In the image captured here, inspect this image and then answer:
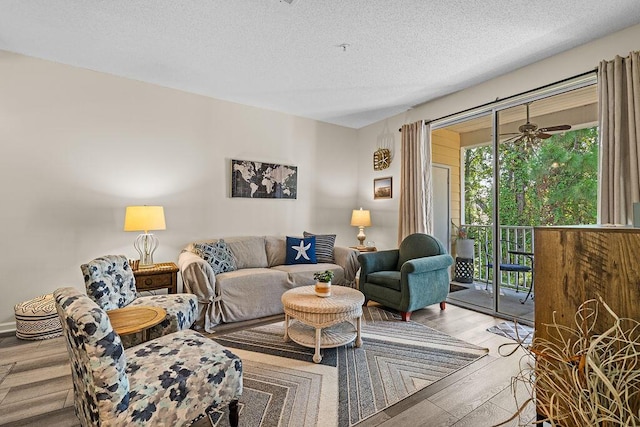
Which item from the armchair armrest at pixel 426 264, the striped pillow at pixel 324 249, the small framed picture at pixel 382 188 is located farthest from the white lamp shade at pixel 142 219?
the small framed picture at pixel 382 188

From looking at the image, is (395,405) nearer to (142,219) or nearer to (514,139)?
(142,219)

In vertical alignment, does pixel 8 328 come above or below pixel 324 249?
below

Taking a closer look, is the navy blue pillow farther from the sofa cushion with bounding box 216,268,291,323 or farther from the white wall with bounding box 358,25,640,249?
the white wall with bounding box 358,25,640,249

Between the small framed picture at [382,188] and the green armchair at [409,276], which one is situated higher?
the small framed picture at [382,188]

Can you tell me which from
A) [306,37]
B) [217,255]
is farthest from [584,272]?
[217,255]

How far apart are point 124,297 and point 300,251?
212 centimetres

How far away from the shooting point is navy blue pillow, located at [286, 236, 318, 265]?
13.2ft

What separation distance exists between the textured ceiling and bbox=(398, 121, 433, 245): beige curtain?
2.40 ft

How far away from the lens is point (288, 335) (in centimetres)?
269

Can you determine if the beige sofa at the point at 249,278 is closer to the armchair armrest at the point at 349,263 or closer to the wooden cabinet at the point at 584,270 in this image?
the armchair armrest at the point at 349,263

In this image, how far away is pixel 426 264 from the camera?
3.24 meters

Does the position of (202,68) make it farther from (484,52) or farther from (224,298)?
(484,52)

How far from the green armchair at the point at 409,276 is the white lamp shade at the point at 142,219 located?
2349mm

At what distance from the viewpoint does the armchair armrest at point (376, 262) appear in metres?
3.71
